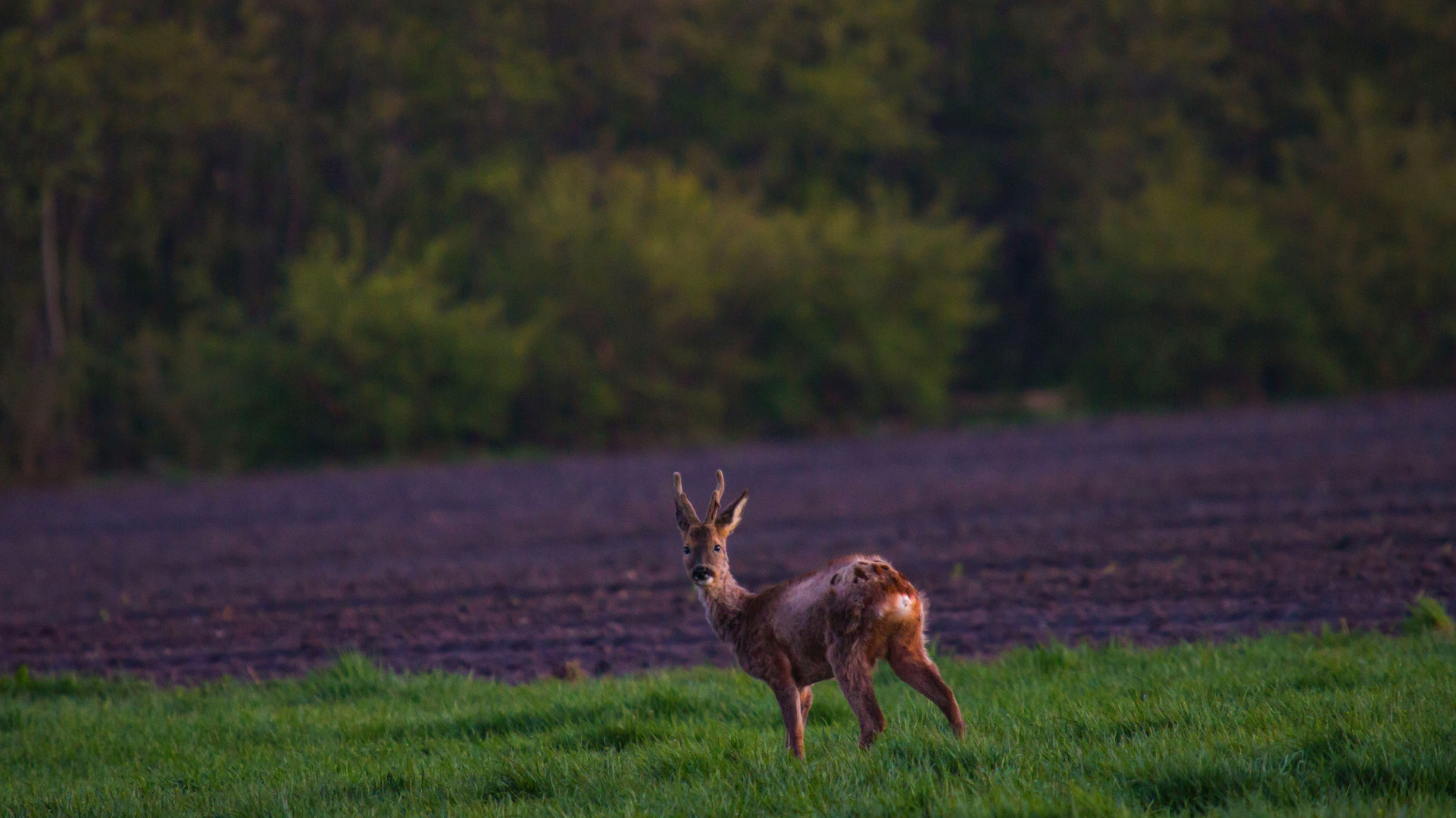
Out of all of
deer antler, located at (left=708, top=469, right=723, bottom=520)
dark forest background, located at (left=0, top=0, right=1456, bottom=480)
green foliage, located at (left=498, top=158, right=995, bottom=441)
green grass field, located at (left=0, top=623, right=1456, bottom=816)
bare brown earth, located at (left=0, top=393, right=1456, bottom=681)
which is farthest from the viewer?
green foliage, located at (left=498, top=158, right=995, bottom=441)

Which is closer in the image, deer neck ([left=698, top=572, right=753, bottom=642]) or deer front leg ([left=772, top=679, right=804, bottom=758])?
deer front leg ([left=772, top=679, right=804, bottom=758])

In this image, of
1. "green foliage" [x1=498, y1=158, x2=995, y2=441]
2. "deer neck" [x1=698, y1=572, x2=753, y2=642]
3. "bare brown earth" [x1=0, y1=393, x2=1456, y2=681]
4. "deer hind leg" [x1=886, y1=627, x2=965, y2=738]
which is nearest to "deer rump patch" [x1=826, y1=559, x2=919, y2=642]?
"deer hind leg" [x1=886, y1=627, x2=965, y2=738]

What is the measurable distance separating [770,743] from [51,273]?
28.5m

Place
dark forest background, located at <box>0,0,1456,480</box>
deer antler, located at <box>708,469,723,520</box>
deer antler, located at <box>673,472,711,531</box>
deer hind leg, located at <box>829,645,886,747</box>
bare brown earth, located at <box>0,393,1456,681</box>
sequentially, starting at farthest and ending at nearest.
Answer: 1. dark forest background, located at <box>0,0,1456,480</box>
2. bare brown earth, located at <box>0,393,1456,681</box>
3. deer antler, located at <box>673,472,711,531</box>
4. deer antler, located at <box>708,469,723,520</box>
5. deer hind leg, located at <box>829,645,886,747</box>

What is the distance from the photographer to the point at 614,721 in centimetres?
709

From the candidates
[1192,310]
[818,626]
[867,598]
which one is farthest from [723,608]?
→ [1192,310]

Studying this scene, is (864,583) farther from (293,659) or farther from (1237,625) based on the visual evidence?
(293,659)

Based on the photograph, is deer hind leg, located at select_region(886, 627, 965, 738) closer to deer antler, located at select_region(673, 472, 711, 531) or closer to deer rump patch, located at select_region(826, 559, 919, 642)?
deer rump patch, located at select_region(826, 559, 919, 642)

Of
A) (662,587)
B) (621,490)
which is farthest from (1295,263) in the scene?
(662,587)

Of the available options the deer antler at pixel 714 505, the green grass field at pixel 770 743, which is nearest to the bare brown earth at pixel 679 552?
the green grass field at pixel 770 743

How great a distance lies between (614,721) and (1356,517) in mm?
9566

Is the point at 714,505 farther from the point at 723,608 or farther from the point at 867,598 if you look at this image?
the point at 867,598

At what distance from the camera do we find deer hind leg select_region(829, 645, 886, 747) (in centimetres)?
572

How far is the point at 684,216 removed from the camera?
3200 cm
